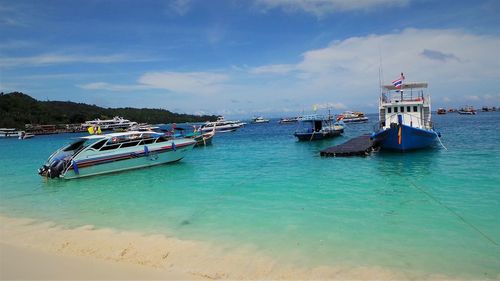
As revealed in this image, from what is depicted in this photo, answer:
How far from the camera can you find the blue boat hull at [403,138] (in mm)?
26220

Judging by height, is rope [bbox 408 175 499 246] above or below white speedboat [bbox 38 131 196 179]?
below

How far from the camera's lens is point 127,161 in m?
22.4

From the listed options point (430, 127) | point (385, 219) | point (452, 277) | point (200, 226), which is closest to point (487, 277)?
point (452, 277)

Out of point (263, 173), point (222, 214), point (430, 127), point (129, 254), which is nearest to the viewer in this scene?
point (129, 254)

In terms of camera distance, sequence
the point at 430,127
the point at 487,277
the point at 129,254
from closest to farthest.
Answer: the point at 487,277 < the point at 129,254 < the point at 430,127

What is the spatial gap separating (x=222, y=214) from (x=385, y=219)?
16.7ft

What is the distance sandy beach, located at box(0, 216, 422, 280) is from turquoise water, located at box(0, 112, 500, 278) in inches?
18.2

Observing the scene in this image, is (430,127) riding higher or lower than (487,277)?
higher

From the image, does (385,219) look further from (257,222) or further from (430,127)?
(430,127)

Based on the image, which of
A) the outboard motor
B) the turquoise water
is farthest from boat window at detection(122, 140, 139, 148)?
the outboard motor

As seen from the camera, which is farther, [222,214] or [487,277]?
[222,214]

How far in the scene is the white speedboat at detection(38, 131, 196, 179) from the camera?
66.7 feet

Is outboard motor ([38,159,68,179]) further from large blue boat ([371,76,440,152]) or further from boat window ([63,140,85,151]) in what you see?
large blue boat ([371,76,440,152])

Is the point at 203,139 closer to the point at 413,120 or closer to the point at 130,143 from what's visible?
the point at 130,143
